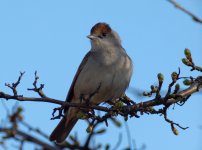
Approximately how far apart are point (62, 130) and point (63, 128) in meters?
0.08

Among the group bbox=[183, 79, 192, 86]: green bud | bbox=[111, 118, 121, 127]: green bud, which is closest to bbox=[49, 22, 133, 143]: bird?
bbox=[111, 118, 121, 127]: green bud

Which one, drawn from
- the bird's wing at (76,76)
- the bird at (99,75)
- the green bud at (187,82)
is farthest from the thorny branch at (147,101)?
the bird's wing at (76,76)

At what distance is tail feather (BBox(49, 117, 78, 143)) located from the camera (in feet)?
24.5

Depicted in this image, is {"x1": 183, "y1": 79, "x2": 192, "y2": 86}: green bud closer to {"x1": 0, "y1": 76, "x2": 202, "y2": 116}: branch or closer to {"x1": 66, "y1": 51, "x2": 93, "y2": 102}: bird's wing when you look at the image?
{"x1": 0, "y1": 76, "x2": 202, "y2": 116}: branch

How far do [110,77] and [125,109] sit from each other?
199 cm

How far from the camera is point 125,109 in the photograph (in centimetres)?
504

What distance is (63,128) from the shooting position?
771 centimetres

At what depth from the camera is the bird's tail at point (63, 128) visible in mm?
7473

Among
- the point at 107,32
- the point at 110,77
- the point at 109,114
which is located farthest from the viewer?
the point at 107,32

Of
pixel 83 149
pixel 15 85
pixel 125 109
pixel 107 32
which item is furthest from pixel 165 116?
pixel 107 32

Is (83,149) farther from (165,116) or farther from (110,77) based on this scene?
(110,77)

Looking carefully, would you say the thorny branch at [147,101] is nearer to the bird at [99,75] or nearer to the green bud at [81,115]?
the green bud at [81,115]

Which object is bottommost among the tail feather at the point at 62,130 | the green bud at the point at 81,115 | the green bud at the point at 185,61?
the tail feather at the point at 62,130

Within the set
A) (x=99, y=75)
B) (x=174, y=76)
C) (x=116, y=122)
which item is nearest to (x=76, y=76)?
(x=99, y=75)
